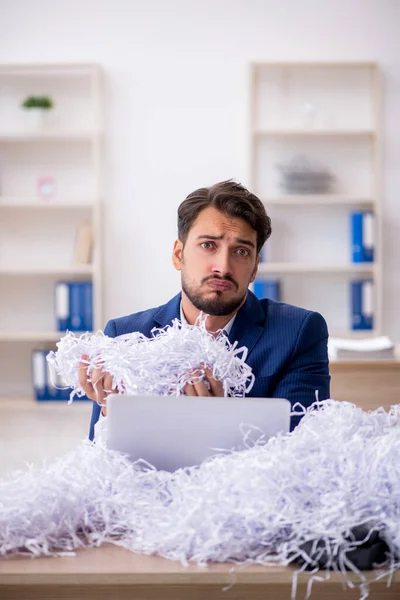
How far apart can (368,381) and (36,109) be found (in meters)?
2.58

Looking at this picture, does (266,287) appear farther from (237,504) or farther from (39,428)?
(237,504)

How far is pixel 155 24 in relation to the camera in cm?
486

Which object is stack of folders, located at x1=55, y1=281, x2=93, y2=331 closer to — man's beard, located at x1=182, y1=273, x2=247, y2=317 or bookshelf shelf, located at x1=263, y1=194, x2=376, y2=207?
bookshelf shelf, located at x1=263, y1=194, x2=376, y2=207

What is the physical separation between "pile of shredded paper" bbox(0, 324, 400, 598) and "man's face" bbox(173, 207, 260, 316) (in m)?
0.74

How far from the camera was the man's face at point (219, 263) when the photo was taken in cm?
189

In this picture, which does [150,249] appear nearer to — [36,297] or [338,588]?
[36,297]

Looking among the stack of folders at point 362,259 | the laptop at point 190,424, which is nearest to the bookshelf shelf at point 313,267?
the stack of folders at point 362,259

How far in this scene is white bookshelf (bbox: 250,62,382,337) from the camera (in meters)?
4.87

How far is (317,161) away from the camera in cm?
488

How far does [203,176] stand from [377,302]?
1267 mm

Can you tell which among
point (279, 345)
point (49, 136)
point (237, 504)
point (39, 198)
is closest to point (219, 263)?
point (279, 345)

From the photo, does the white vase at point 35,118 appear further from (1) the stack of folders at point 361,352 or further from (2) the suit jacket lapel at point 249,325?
(2) the suit jacket lapel at point 249,325

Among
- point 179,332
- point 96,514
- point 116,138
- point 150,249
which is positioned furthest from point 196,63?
point 96,514

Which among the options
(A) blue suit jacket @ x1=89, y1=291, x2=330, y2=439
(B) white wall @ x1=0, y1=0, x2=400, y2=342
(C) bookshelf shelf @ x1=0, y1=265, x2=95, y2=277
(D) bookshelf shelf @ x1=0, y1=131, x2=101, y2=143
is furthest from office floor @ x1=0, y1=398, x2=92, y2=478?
(A) blue suit jacket @ x1=89, y1=291, x2=330, y2=439
